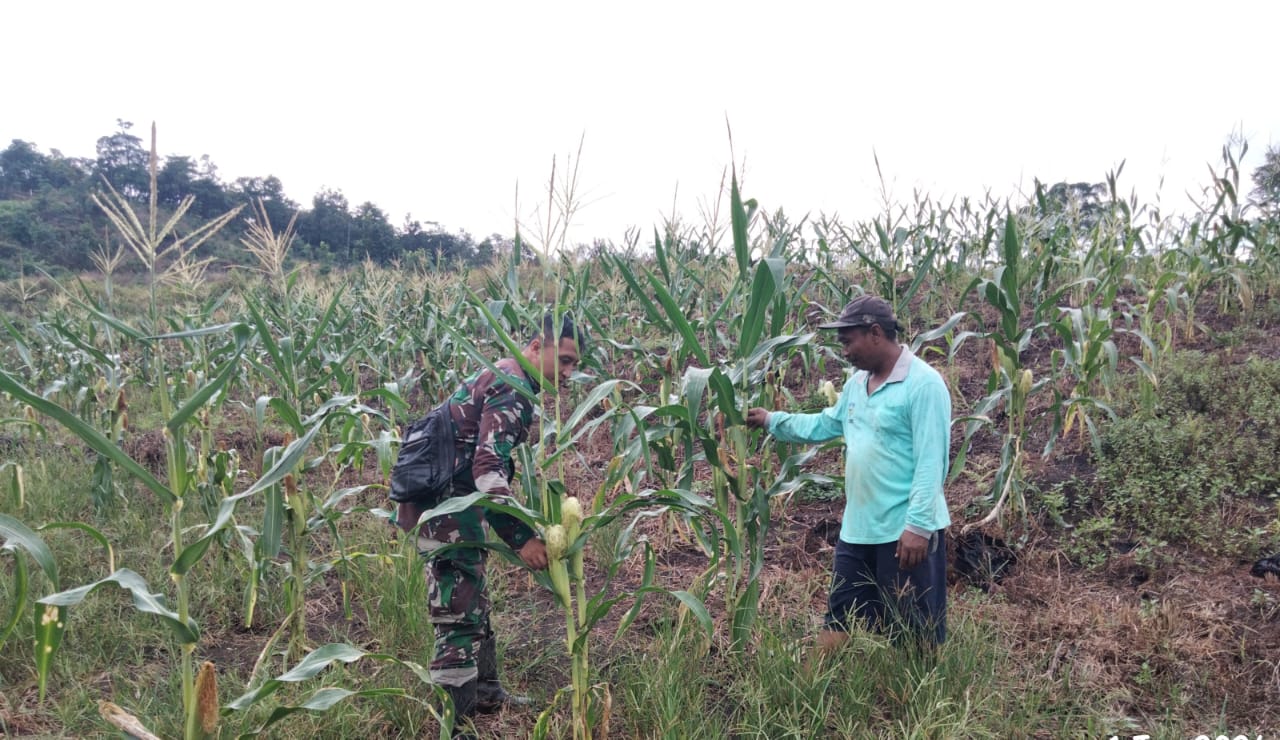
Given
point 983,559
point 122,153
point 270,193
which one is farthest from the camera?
point 122,153

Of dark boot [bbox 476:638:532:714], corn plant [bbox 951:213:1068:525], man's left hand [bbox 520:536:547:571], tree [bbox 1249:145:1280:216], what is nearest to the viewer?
man's left hand [bbox 520:536:547:571]

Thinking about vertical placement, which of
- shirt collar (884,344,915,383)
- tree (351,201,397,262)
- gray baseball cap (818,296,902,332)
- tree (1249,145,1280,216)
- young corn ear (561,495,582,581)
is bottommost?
young corn ear (561,495,582,581)

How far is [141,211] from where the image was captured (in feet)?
91.2

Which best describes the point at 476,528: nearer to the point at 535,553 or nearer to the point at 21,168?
the point at 535,553

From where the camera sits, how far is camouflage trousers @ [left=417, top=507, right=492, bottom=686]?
9.12 ft

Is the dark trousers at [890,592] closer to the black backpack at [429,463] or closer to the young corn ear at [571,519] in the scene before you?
the young corn ear at [571,519]

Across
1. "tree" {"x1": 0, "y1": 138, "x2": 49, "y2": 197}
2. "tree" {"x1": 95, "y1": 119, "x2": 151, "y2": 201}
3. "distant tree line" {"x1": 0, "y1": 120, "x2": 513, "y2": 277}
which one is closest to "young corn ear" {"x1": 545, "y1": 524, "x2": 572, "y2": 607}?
"distant tree line" {"x1": 0, "y1": 120, "x2": 513, "y2": 277}

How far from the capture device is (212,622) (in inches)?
147

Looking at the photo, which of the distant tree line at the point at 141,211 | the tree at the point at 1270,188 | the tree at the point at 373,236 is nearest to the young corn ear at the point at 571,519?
the tree at the point at 1270,188

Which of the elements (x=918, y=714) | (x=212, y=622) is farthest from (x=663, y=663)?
(x=212, y=622)

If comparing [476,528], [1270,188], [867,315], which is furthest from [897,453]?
[1270,188]

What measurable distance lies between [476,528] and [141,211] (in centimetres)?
3199

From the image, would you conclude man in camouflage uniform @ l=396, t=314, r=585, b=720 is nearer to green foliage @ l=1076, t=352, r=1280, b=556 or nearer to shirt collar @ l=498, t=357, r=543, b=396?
shirt collar @ l=498, t=357, r=543, b=396

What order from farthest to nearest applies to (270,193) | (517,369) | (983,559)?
(270,193)
(983,559)
(517,369)
